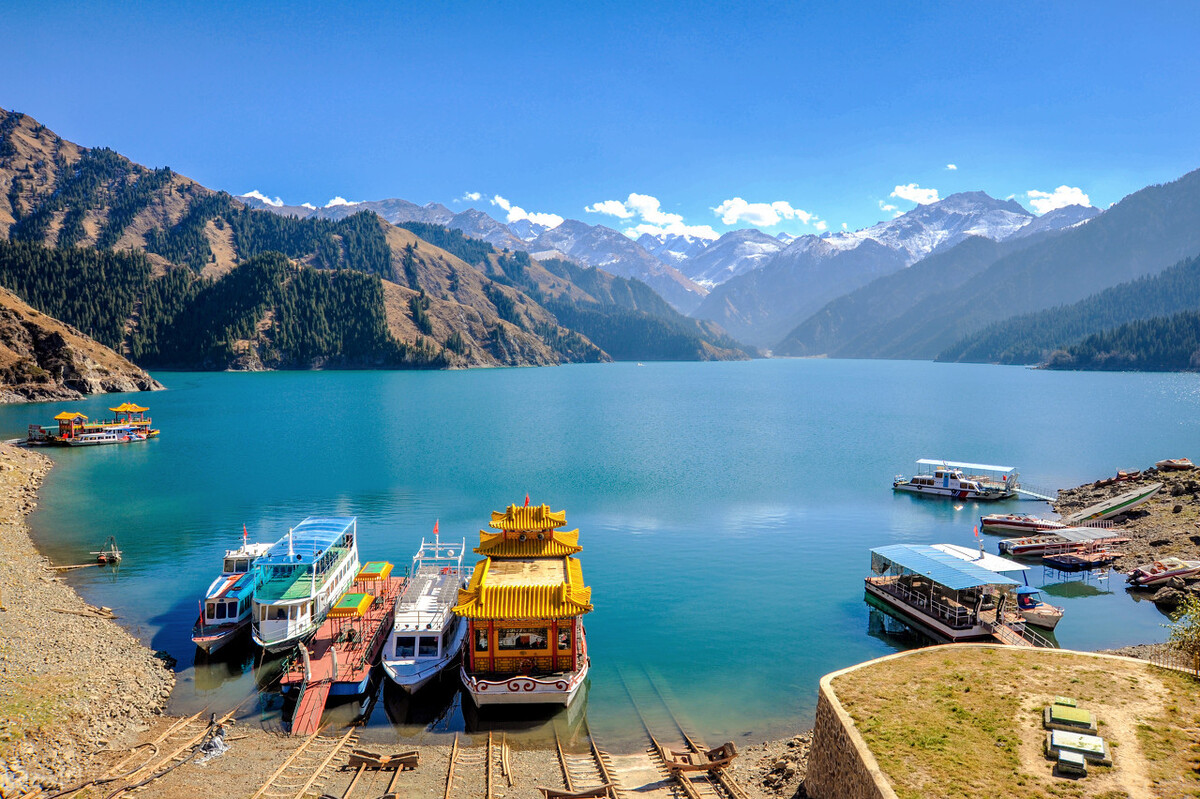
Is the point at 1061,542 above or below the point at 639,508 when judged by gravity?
below

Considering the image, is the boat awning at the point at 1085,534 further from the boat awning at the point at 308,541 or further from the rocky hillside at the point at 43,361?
the rocky hillside at the point at 43,361

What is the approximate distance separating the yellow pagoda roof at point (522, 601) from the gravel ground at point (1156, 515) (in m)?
48.3

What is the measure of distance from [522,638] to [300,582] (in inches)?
597

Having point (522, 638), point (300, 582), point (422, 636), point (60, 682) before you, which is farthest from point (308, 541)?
point (522, 638)

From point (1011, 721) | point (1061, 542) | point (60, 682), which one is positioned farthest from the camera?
point (1061, 542)

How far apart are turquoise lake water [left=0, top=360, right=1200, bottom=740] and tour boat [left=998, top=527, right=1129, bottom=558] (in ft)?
11.4

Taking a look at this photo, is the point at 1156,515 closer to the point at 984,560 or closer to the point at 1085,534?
the point at 1085,534

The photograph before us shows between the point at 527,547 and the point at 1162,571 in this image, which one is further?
the point at 1162,571

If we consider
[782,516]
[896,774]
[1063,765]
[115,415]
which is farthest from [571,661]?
[115,415]

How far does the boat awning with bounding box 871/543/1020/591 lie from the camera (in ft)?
121

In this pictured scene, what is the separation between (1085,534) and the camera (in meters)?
53.9

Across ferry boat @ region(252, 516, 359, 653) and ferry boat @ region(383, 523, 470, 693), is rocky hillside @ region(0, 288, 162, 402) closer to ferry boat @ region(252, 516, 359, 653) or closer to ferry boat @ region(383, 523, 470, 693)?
ferry boat @ region(252, 516, 359, 653)

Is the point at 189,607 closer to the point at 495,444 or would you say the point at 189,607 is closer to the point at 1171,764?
the point at 1171,764

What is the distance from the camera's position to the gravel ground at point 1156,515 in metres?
51.7
